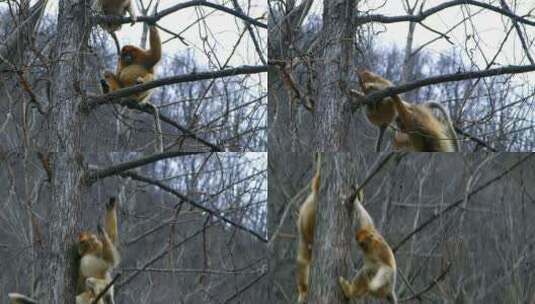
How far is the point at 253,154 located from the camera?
21.7ft

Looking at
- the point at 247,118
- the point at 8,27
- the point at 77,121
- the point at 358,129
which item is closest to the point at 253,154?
the point at 247,118

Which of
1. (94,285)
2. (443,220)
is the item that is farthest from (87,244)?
(443,220)

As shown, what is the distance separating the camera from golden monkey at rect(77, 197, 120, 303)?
5.65 m

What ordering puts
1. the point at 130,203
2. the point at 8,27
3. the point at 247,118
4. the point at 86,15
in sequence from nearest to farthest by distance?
the point at 86,15 < the point at 247,118 < the point at 8,27 < the point at 130,203

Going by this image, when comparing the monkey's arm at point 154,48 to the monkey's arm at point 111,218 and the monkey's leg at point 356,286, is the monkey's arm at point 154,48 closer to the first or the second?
the monkey's arm at point 111,218

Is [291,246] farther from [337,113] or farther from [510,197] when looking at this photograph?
[510,197]

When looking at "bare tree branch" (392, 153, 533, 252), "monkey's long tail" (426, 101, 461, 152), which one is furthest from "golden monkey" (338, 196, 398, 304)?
"monkey's long tail" (426, 101, 461, 152)

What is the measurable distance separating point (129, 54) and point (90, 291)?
1.92 meters

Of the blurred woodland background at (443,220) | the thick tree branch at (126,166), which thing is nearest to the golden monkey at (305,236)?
the blurred woodland background at (443,220)

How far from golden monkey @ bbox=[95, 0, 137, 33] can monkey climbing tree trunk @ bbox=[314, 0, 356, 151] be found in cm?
154

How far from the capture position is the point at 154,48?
21.7ft

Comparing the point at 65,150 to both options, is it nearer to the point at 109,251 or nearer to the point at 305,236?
the point at 109,251

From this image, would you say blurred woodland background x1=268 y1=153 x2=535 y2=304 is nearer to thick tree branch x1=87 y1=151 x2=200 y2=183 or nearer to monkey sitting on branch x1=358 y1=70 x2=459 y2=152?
monkey sitting on branch x1=358 y1=70 x2=459 y2=152

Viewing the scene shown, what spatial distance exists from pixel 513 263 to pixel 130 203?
11.4 ft
